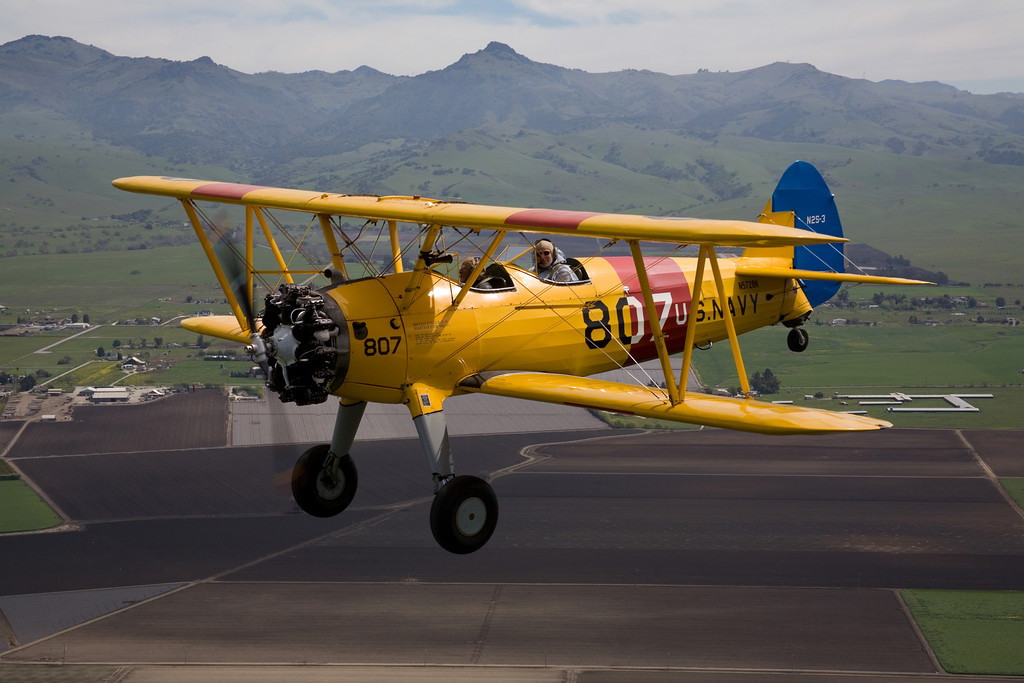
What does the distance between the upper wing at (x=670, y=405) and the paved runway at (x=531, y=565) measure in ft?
111

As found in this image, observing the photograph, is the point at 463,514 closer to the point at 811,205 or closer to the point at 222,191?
the point at 222,191

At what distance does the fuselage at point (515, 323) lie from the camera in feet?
59.4

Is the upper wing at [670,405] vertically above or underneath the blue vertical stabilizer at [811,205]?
underneath

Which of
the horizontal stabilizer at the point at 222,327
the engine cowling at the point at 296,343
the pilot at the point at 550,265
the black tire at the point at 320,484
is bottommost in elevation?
the black tire at the point at 320,484

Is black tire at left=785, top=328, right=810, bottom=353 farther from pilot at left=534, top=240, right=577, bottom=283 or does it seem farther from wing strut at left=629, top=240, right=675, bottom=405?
wing strut at left=629, top=240, right=675, bottom=405

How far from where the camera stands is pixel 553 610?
5569 centimetres

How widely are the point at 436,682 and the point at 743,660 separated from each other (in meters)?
14.8

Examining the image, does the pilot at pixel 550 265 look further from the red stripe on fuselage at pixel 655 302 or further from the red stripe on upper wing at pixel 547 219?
the red stripe on upper wing at pixel 547 219

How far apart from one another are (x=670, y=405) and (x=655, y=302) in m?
6.22

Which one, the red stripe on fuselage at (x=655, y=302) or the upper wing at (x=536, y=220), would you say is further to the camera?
the red stripe on fuselage at (x=655, y=302)

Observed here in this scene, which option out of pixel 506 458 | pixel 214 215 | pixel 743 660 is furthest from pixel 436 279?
pixel 506 458

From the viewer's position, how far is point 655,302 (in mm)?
23406

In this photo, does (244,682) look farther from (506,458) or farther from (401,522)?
(506,458)

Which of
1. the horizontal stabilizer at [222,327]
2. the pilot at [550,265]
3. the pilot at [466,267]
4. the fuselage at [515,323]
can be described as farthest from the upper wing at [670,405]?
the horizontal stabilizer at [222,327]
